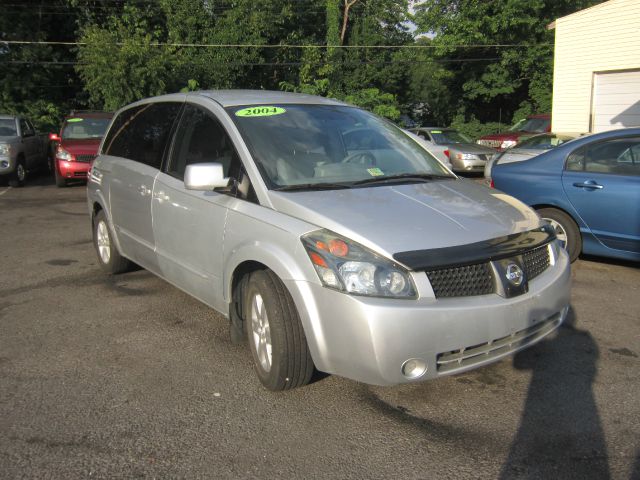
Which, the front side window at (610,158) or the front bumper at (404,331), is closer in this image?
the front bumper at (404,331)

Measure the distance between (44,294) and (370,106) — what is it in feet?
80.0

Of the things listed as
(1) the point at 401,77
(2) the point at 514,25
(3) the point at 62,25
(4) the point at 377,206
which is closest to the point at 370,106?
(2) the point at 514,25

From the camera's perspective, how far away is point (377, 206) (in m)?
3.53

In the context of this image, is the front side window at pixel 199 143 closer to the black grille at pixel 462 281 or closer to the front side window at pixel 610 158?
the black grille at pixel 462 281

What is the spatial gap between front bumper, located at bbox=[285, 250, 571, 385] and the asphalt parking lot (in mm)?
349

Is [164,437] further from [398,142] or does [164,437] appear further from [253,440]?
[398,142]

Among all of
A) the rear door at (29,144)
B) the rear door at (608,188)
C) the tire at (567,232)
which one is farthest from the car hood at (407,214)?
the rear door at (29,144)

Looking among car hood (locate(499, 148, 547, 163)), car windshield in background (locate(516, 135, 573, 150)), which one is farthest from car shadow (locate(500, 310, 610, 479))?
car windshield in background (locate(516, 135, 573, 150))

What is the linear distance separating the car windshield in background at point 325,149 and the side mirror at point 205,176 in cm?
27

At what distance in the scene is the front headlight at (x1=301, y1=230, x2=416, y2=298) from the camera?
3.05 m

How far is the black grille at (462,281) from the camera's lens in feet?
10.2

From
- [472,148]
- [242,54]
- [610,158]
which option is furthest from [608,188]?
[242,54]

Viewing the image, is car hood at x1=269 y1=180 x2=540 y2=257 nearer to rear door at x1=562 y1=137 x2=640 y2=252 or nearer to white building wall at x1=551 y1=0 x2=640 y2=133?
rear door at x1=562 y1=137 x2=640 y2=252

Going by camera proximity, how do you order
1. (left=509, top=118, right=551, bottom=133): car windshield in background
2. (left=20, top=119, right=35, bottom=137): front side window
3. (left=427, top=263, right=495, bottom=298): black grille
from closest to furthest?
(left=427, top=263, right=495, bottom=298): black grille
(left=20, top=119, right=35, bottom=137): front side window
(left=509, top=118, right=551, bottom=133): car windshield in background
